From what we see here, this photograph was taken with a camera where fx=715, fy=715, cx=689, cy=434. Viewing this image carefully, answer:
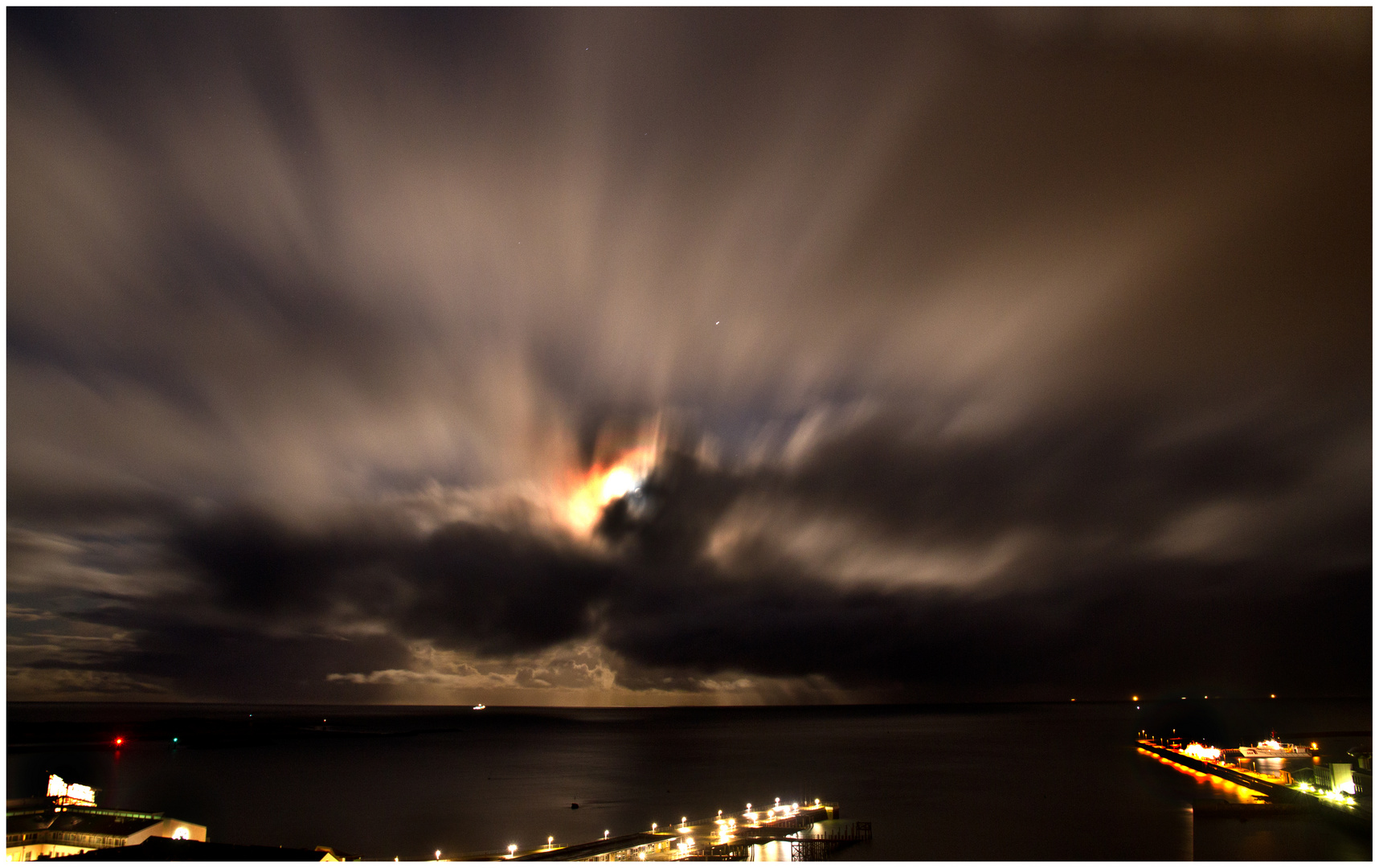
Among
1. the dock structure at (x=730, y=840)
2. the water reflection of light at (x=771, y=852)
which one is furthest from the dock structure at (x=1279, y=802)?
the water reflection of light at (x=771, y=852)

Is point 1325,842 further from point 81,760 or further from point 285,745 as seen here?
point 285,745

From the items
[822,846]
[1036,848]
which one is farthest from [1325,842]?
[822,846]

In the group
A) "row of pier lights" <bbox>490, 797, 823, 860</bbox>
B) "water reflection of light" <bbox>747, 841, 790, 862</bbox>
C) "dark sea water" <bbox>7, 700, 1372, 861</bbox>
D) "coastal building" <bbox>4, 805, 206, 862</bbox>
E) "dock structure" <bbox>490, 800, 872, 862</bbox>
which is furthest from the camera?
"dark sea water" <bbox>7, 700, 1372, 861</bbox>

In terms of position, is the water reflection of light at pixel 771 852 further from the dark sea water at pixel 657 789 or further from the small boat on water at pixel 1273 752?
the small boat on water at pixel 1273 752

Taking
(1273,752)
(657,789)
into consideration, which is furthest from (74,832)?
(1273,752)

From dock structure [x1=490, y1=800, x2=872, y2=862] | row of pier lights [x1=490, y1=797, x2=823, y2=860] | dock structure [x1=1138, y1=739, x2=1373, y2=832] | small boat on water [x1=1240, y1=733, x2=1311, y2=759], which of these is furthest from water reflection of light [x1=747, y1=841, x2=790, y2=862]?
small boat on water [x1=1240, y1=733, x2=1311, y2=759]

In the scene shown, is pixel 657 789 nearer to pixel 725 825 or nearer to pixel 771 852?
pixel 725 825

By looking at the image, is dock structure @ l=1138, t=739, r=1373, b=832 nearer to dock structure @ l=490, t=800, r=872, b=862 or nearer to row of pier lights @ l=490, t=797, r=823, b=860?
dock structure @ l=490, t=800, r=872, b=862
